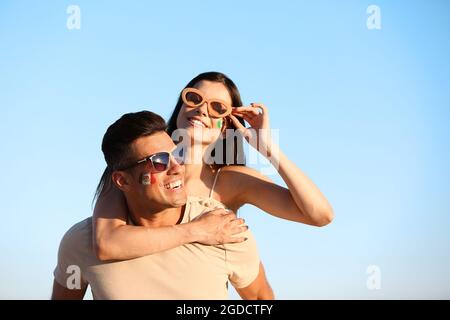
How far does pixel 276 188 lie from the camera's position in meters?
6.45

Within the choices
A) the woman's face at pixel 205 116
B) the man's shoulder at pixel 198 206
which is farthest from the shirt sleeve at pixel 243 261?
the woman's face at pixel 205 116

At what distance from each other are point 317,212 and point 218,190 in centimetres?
114

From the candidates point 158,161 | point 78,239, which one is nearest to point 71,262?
point 78,239

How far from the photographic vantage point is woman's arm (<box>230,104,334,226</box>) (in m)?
6.03

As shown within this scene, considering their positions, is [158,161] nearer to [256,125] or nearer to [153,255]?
[153,255]

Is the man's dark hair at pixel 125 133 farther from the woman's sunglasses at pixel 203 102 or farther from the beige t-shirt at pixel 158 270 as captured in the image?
the woman's sunglasses at pixel 203 102

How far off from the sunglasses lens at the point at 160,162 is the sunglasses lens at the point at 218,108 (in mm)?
1167

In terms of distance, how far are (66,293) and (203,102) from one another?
237 cm

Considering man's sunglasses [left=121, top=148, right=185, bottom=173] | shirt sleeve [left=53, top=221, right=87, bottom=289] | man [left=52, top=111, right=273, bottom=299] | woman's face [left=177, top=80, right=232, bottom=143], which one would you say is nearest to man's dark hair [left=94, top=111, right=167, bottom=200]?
man [left=52, top=111, right=273, bottom=299]
